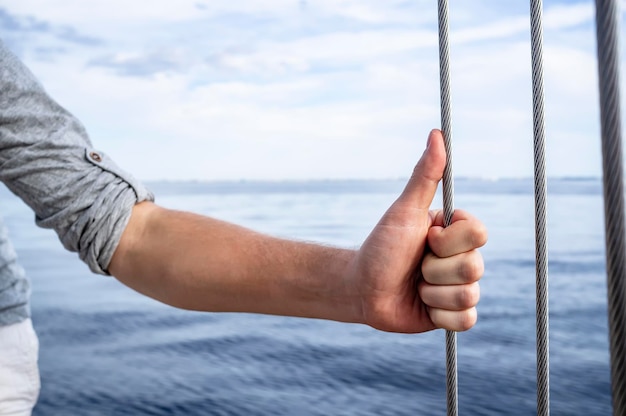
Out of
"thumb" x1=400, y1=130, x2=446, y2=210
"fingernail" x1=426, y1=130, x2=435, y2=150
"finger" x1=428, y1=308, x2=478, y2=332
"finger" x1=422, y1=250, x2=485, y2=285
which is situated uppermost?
"fingernail" x1=426, y1=130, x2=435, y2=150

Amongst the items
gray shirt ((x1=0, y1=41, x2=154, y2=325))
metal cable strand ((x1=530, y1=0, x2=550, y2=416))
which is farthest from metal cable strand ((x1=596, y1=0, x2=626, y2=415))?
gray shirt ((x1=0, y1=41, x2=154, y2=325))

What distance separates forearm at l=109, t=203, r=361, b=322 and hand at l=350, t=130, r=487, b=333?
52 mm

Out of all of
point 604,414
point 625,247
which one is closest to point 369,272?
point 625,247

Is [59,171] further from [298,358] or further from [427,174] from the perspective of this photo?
[298,358]

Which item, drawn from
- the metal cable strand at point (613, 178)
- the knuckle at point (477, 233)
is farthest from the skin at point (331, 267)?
the metal cable strand at point (613, 178)

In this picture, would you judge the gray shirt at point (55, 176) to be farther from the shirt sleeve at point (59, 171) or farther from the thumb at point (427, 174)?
the thumb at point (427, 174)

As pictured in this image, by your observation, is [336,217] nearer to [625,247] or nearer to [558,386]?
[558,386]

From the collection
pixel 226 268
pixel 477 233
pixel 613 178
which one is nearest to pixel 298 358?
pixel 226 268

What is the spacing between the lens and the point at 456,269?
81 cm

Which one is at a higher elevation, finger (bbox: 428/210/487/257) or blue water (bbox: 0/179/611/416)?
finger (bbox: 428/210/487/257)

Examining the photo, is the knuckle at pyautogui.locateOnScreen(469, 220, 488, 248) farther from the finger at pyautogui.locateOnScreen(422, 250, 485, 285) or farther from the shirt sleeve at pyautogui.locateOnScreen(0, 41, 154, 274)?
the shirt sleeve at pyautogui.locateOnScreen(0, 41, 154, 274)

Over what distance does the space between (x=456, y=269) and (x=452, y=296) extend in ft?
0.12

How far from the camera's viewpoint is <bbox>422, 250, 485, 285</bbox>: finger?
80 centimetres

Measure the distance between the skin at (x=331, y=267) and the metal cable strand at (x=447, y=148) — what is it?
1 cm
